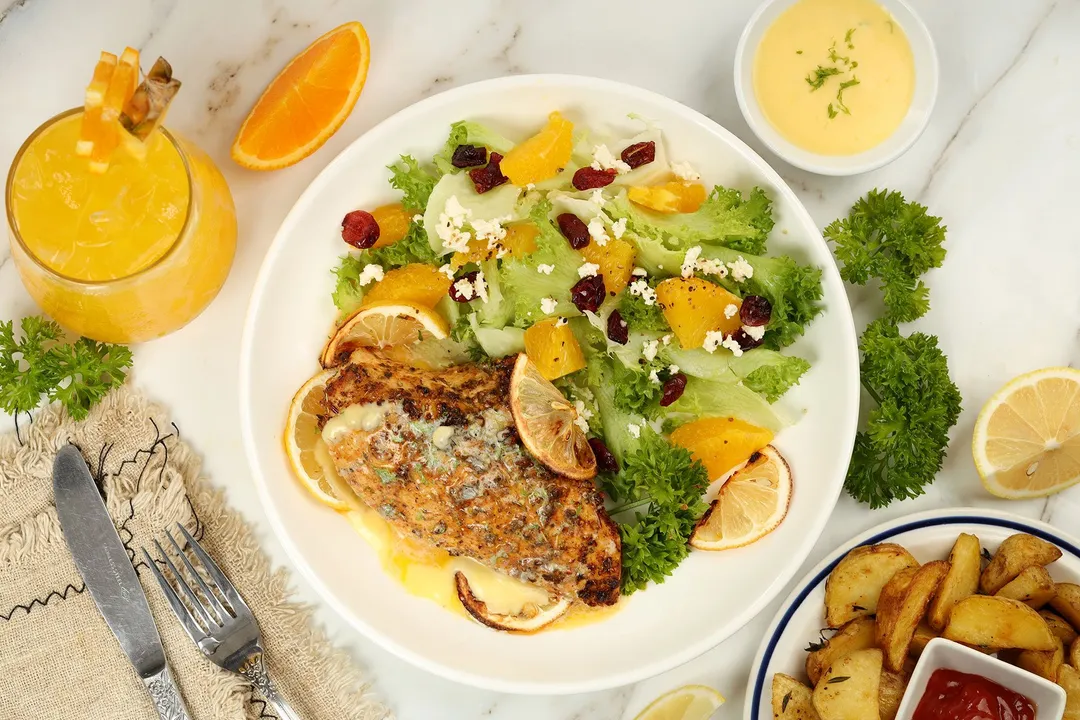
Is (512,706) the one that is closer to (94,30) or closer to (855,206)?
(855,206)

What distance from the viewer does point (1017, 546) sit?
3277 millimetres

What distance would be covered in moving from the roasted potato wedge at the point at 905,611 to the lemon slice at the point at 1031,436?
0.51m

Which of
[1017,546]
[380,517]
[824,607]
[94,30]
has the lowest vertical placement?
[824,607]

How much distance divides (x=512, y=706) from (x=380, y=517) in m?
1.03

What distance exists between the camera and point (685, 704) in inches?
147

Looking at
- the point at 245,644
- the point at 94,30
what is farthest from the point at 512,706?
the point at 94,30

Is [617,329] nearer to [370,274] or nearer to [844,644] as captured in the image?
[370,274]

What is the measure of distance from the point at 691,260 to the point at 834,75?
3.24ft

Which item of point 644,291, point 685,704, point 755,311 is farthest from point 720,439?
point 685,704

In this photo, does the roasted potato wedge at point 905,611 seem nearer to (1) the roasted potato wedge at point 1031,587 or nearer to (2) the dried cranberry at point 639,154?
(1) the roasted potato wedge at point 1031,587

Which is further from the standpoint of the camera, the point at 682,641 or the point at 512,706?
the point at 512,706

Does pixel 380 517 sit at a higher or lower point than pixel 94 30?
lower

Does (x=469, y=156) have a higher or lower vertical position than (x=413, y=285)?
higher

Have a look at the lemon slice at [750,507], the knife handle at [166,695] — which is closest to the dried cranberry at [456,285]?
the lemon slice at [750,507]
